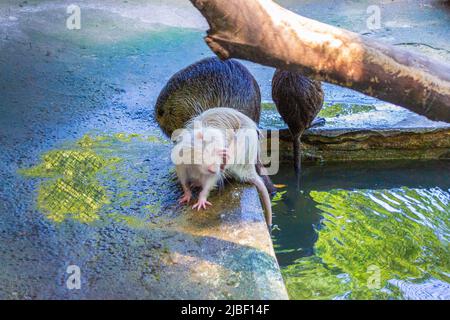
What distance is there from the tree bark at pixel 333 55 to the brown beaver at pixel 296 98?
153 cm

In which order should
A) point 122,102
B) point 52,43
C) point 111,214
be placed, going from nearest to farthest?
point 111,214 < point 122,102 < point 52,43

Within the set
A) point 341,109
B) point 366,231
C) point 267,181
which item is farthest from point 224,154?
point 341,109

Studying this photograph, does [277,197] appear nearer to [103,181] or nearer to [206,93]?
[206,93]

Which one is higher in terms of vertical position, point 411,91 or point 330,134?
point 411,91

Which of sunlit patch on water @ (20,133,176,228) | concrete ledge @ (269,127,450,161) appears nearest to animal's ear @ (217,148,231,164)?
sunlit patch on water @ (20,133,176,228)

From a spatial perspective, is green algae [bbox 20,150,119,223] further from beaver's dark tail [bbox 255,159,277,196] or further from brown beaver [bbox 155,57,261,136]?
beaver's dark tail [bbox 255,159,277,196]

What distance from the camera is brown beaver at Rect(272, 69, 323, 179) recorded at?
13.4 feet

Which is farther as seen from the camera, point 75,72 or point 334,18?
point 334,18

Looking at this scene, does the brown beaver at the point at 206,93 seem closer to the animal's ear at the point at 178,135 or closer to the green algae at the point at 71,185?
the animal's ear at the point at 178,135

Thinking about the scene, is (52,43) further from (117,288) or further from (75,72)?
(117,288)

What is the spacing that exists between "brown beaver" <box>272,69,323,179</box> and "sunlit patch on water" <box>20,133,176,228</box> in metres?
0.80

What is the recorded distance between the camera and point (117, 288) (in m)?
2.59
